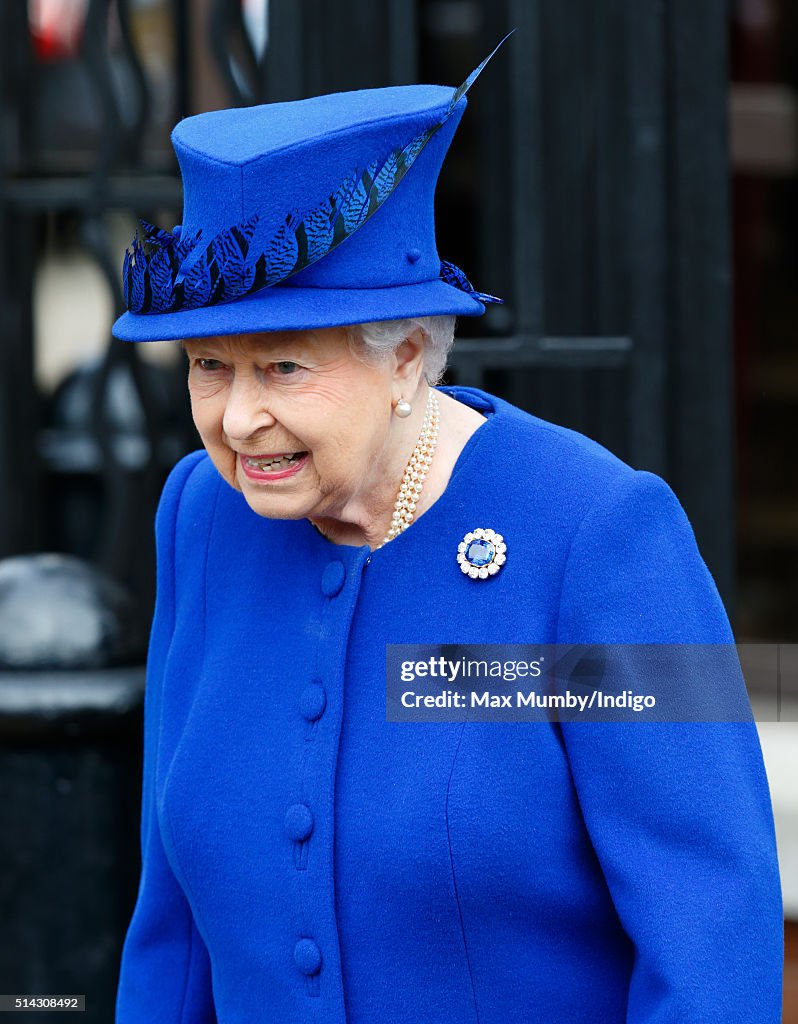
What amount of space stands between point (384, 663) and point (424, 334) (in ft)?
1.24

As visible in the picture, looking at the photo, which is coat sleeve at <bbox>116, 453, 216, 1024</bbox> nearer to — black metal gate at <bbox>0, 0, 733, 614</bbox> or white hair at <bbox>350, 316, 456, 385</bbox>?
white hair at <bbox>350, 316, 456, 385</bbox>

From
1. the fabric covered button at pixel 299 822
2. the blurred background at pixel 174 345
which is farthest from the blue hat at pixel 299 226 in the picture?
the blurred background at pixel 174 345

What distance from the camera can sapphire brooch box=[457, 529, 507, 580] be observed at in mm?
1854

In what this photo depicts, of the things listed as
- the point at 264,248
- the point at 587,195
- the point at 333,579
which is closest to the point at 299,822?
the point at 333,579

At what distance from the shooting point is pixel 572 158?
11.8 ft

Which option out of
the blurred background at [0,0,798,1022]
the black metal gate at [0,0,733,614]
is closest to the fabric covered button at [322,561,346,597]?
the blurred background at [0,0,798,1022]

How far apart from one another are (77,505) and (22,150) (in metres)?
0.89

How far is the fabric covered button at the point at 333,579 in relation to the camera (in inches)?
76.6

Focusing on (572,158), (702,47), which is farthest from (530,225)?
(702,47)
